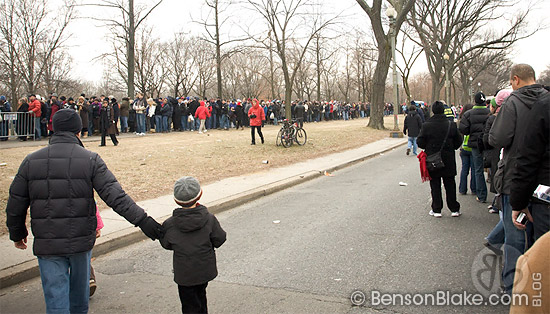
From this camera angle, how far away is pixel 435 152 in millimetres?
7070

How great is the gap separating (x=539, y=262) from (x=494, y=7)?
123ft

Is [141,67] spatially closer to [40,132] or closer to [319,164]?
[40,132]

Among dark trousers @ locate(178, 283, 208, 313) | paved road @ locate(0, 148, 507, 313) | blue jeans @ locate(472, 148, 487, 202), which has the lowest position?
paved road @ locate(0, 148, 507, 313)

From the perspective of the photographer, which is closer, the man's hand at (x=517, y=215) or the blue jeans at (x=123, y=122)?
the man's hand at (x=517, y=215)

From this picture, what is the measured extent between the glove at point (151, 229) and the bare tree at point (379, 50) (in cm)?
2548

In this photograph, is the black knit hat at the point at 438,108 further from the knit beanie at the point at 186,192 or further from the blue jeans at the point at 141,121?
the blue jeans at the point at 141,121

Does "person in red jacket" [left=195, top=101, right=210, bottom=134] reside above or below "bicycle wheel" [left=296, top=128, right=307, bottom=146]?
above

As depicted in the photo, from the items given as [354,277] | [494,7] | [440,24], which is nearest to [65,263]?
[354,277]

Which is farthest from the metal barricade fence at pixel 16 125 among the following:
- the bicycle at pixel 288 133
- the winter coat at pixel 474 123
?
the winter coat at pixel 474 123

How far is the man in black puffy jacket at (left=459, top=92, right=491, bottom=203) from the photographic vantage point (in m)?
7.76

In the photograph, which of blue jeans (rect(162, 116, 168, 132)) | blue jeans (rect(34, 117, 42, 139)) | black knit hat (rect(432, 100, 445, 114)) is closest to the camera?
black knit hat (rect(432, 100, 445, 114))

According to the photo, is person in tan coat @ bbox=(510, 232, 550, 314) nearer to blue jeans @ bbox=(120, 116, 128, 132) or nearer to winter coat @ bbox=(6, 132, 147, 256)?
winter coat @ bbox=(6, 132, 147, 256)

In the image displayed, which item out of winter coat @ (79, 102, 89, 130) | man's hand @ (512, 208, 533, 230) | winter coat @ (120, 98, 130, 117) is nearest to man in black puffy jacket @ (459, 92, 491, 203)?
man's hand @ (512, 208, 533, 230)

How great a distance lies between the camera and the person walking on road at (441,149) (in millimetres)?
6984
